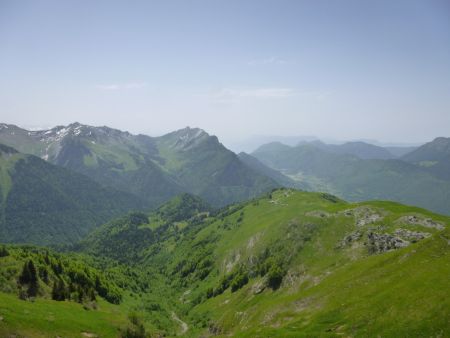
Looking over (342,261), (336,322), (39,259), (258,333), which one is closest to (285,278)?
(342,261)

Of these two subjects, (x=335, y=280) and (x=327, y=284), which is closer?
(x=335, y=280)

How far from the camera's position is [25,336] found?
60656 millimetres

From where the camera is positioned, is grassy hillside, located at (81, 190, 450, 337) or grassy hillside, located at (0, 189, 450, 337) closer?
grassy hillside, located at (81, 190, 450, 337)

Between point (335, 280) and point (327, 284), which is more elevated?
point (335, 280)

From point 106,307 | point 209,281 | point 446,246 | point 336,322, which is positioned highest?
point 446,246

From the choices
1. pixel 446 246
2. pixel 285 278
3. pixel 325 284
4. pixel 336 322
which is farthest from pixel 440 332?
pixel 285 278

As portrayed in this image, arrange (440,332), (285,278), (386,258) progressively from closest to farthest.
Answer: (440,332), (386,258), (285,278)

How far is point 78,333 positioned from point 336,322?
5545cm

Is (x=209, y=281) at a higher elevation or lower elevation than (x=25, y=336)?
lower

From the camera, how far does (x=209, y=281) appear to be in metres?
197

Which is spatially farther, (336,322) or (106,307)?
(106,307)

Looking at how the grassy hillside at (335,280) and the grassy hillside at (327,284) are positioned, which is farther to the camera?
the grassy hillside at (327,284)

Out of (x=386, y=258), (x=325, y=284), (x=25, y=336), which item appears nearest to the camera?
(x=25, y=336)

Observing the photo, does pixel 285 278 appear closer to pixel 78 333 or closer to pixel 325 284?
pixel 325 284
